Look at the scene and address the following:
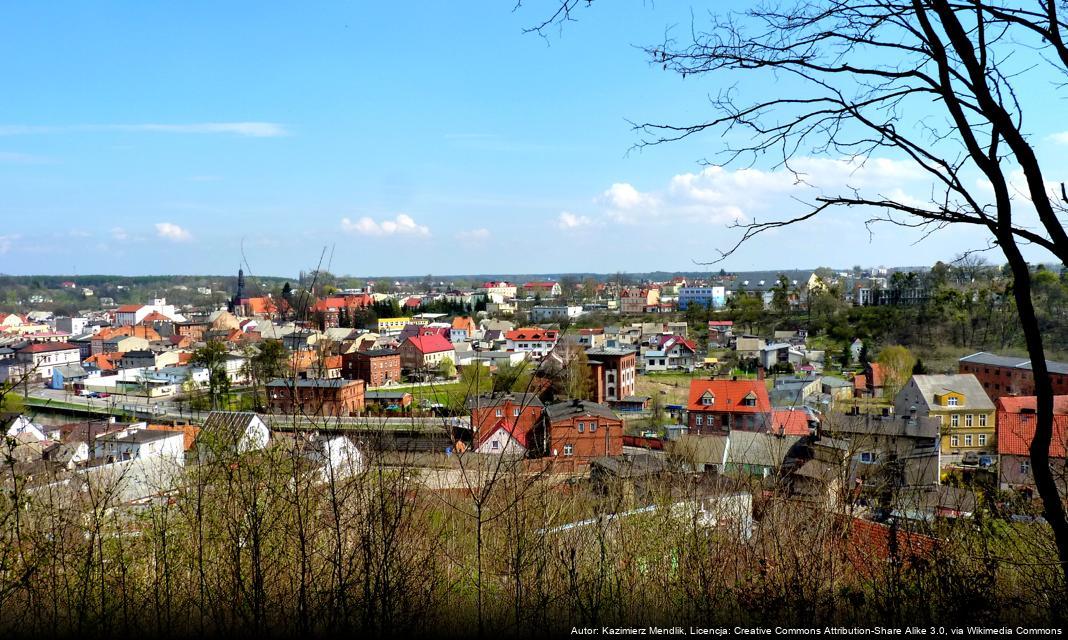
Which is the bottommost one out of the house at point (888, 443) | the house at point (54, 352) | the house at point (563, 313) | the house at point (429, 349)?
the house at point (54, 352)

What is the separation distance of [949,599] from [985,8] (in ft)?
4.39

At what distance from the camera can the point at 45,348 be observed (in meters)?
27.8

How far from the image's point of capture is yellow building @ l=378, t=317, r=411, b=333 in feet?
104

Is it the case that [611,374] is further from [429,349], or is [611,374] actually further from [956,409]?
[956,409]

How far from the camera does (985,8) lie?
1392 millimetres

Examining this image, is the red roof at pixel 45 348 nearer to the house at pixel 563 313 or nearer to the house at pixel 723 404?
the house at pixel 723 404

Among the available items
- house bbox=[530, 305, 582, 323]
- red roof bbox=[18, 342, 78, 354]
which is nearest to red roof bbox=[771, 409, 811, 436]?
house bbox=[530, 305, 582, 323]

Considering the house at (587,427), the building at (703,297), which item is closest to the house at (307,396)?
the house at (587,427)

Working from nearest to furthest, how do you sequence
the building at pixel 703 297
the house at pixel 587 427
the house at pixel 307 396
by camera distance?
the house at pixel 307 396 < the house at pixel 587 427 < the building at pixel 703 297

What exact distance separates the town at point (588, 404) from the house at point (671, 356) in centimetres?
7

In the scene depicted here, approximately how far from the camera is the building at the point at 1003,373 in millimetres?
11375

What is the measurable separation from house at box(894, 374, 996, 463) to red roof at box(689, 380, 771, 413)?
2419 millimetres

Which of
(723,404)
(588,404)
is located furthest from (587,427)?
(723,404)

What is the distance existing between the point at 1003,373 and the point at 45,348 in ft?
101
